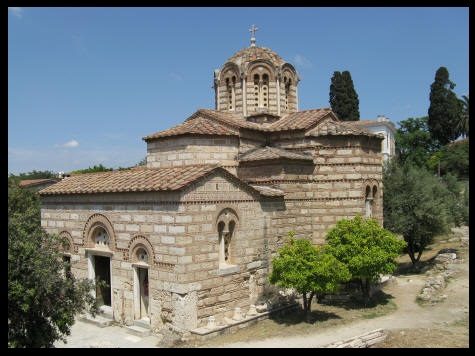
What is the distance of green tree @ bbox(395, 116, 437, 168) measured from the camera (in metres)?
44.8

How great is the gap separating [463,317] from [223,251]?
6.99 metres

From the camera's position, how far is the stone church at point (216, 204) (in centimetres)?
1194

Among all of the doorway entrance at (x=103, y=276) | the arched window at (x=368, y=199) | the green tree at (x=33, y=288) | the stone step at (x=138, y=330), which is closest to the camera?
the green tree at (x=33, y=288)

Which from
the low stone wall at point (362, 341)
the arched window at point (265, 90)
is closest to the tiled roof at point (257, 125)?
the arched window at point (265, 90)

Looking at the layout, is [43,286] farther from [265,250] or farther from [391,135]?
[391,135]

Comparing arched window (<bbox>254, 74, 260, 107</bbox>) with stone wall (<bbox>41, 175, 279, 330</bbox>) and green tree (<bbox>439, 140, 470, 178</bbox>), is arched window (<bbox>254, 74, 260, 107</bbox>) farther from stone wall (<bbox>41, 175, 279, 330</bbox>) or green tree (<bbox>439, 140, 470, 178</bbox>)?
green tree (<bbox>439, 140, 470, 178</bbox>)

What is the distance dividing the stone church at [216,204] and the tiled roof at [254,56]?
0.28 feet

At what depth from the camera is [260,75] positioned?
60.3ft

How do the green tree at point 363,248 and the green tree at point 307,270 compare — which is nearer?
the green tree at point 307,270

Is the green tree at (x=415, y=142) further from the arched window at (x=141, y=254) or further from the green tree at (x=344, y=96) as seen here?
the arched window at (x=141, y=254)

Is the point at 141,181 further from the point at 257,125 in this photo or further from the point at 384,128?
the point at 384,128

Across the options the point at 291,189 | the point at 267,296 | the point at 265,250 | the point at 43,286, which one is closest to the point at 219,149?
the point at 291,189

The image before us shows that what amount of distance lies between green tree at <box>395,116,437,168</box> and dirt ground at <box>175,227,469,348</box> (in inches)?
1176

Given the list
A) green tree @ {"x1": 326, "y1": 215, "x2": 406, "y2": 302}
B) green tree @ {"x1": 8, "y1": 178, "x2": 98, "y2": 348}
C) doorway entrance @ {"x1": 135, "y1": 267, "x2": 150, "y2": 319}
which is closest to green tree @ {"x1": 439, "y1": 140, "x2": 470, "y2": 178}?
green tree @ {"x1": 326, "y1": 215, "x2": 406, "y2": 302}
